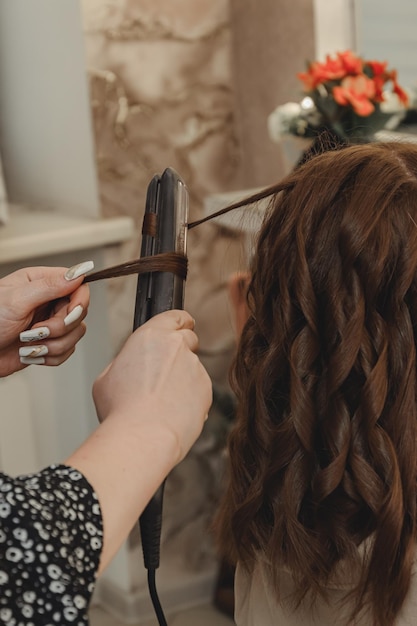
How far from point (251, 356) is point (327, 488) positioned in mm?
170

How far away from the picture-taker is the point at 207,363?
2096 mm

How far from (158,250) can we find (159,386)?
12 centimetres

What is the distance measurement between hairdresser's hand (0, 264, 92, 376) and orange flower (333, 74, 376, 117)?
2.86ft

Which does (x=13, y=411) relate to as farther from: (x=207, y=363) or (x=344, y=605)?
(x=344, y=605)

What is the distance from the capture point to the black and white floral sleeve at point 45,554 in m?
0.65

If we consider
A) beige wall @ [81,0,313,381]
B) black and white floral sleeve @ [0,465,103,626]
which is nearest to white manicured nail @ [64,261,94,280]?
black and white floral sleeve @ [0,465,103,626]

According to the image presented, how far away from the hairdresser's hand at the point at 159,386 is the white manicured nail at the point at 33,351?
13cm

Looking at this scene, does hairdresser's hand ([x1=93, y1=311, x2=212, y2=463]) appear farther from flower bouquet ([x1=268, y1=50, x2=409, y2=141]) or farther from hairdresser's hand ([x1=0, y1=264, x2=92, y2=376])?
flower bouquet ([x1=268, y1=50, x2=409, y2=141])

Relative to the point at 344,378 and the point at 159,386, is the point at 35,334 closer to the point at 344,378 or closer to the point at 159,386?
the point at 159,386

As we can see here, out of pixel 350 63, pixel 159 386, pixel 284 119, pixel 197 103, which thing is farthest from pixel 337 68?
pixel 159 386

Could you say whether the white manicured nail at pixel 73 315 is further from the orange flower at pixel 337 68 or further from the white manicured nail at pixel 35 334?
the orange flower at pixel 337 68

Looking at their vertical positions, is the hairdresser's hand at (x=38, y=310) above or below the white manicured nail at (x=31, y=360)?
above

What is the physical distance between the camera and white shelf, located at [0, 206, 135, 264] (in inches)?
70.2

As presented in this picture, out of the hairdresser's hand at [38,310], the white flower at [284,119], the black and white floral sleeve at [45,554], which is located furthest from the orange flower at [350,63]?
the black and white floral sleeve at [45,554]
